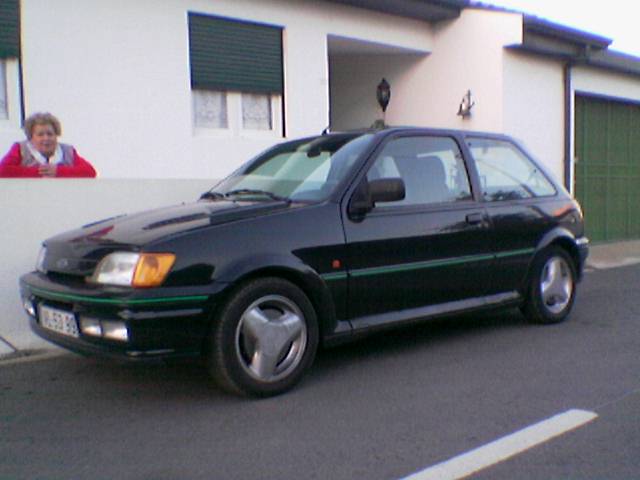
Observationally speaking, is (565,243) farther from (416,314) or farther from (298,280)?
(298,280)

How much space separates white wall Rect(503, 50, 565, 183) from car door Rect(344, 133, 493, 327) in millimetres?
6244

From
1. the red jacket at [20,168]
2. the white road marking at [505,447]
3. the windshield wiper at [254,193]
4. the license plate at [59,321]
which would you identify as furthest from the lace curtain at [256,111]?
the white road marking at [505,447]

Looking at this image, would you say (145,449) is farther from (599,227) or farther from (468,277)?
(599,227)

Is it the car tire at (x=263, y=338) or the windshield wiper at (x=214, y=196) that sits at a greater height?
the windshield wiper at (x=214, y=196)

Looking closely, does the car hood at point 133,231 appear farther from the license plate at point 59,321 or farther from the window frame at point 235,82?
the window frame at point 235,82

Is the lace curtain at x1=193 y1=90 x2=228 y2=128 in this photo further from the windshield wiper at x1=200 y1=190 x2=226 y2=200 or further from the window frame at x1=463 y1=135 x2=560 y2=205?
the window frame at x1=463 y1=135 x2=560 y2=205

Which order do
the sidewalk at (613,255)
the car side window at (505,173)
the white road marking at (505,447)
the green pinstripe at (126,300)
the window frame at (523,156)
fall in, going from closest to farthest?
the white road marking at (505,447) → the green pinstripe at (126,300) → the window frame at (523,156) → the car side window at (505,173) → the sidewalk at (613,255)

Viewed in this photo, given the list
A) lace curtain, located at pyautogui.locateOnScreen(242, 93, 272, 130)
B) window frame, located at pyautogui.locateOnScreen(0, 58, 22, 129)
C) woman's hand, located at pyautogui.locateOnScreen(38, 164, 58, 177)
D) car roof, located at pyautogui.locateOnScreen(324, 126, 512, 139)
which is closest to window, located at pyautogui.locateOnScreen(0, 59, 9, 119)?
window frame, located at pyautogui.locateOnScreen(0, 58, 22, 129)

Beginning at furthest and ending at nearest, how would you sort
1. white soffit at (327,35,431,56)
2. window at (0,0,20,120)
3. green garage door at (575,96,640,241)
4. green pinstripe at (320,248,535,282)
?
green garage door at (575,96,640,241), white soffit at (327,35,431,56), window at (0,0,20,120), green pinstripe at (320,248,535,282)

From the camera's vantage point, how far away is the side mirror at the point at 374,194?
14.9ft

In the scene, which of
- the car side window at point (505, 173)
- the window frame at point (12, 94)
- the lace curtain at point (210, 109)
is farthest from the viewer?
the lace curtain at point (210, 109)

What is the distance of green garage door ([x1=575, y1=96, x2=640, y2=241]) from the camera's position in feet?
44.1

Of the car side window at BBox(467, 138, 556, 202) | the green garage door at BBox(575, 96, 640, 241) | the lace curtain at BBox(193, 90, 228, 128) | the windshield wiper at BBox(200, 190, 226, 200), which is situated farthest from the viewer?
the green garage door at BBox(575, 96, 640, 241)

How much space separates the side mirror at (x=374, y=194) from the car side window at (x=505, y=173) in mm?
1250
